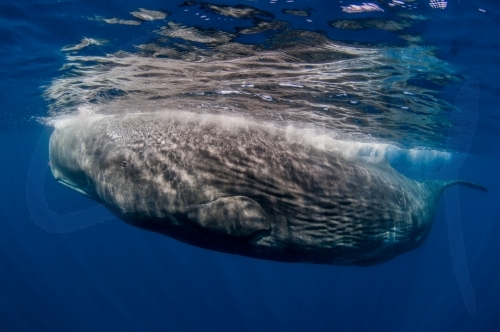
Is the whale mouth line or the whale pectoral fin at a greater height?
the whale pectoral fin

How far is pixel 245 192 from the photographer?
529cm

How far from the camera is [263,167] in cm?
569

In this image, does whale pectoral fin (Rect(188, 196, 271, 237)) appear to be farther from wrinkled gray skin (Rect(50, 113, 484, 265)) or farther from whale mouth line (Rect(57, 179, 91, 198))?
whale mouth line (Rect(57, 179, 91, 198))

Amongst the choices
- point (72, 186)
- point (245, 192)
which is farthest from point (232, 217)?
point (72, 186)

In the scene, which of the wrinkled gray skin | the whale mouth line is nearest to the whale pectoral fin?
the wrinkled gray skin

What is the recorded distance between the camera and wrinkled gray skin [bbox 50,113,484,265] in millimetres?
5223

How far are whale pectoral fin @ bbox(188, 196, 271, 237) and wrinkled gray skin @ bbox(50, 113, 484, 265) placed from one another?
14mm

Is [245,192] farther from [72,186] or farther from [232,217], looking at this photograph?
[72,186]

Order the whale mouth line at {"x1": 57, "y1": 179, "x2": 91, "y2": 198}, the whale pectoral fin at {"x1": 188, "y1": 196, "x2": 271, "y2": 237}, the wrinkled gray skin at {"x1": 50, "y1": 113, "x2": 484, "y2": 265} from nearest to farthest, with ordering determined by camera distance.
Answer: the whale pectoral fin at {"x1": 188, "y1": 196, "x2": 271, "y2": 237} < the wrinkled gray skin at {"x1": 50, "y1": 113, "x2": 484, "y2": 265} < the whale mouth line at {"x1": 57, "y1": 179, "x2": 91, "y2": 198}

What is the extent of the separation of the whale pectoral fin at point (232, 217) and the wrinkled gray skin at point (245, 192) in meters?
0.01

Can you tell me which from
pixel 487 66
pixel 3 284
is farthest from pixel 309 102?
pixel 3 284

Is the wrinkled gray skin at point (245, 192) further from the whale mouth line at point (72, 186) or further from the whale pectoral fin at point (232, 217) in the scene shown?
the whale mouth line at point (72, 186)

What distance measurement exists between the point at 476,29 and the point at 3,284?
68.1m

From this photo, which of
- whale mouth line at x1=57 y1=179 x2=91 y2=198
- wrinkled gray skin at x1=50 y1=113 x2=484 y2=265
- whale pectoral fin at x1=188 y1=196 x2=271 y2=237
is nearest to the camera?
whale pectoral fin at x1=188 y1=196 x2=271 y2=237
